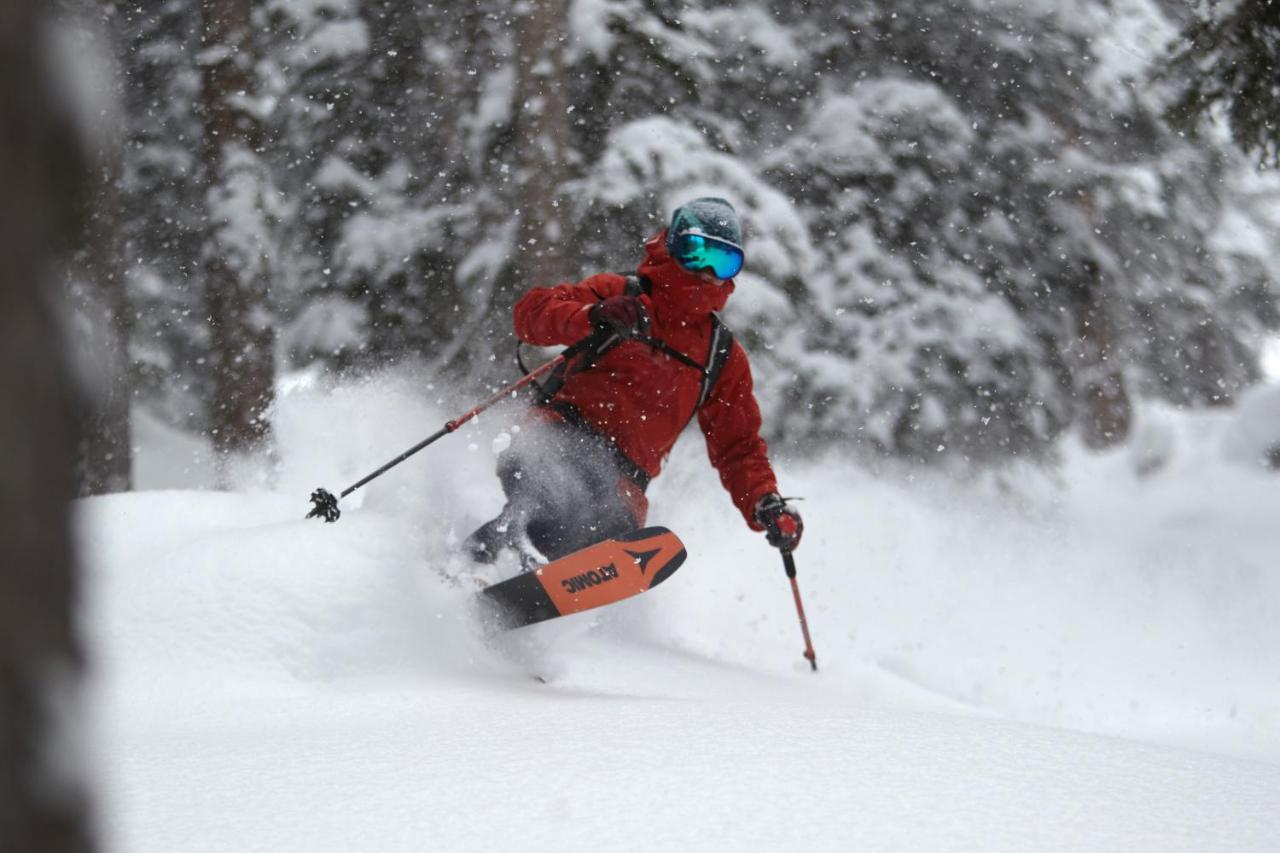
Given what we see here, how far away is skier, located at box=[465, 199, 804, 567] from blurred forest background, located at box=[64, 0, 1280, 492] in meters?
3.92

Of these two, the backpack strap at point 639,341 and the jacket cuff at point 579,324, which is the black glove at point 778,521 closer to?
the backpack strap at point 639,341

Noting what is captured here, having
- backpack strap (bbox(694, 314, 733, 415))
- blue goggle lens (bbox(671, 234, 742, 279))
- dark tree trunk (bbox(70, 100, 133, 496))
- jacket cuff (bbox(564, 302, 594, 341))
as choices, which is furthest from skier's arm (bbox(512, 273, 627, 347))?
dark tree trunk (bbox(70, 100, 133, 496))

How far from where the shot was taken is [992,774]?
262 cm

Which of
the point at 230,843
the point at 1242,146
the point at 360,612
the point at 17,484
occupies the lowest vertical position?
the point at 230,843

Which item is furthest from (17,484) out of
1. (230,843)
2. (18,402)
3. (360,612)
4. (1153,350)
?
(1153,350)

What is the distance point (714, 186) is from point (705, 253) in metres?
4.53

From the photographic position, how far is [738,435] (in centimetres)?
554

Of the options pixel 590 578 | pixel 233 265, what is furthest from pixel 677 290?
pixel 233 265

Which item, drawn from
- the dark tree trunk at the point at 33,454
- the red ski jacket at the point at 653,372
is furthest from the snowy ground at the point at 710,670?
the red ski jacket at the point at 653,372

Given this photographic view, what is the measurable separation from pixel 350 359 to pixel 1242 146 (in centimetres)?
836

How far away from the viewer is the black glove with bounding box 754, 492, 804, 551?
17.4 feet

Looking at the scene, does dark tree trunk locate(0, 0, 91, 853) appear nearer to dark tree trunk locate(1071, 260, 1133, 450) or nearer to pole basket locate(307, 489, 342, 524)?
pole basket locate(307, 489, 342, 524)

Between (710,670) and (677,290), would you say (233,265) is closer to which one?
(677,290)

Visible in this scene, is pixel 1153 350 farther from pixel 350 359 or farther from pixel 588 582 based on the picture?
pixel 588 582
